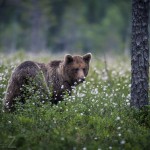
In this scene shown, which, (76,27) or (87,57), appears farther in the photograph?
(76,27)

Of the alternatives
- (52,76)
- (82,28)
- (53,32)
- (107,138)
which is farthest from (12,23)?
(107,138)

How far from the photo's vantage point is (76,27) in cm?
5203

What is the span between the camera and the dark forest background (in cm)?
4856

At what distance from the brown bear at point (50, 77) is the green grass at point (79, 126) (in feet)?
1.99

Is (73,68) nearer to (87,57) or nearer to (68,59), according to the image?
(68,59)

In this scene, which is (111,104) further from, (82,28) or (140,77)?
(82,28)

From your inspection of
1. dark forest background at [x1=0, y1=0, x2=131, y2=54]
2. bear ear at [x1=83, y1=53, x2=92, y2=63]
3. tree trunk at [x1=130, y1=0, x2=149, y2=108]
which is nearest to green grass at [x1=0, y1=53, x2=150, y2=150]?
tree trunk at [x1=130, y1=0, x2=149, y2=108]

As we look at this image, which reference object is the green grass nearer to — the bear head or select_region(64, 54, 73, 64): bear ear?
the bear head

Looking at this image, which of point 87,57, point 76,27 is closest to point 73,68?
point 87,57

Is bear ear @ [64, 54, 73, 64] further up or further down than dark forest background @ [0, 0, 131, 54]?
further down

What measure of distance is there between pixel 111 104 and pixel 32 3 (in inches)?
1372

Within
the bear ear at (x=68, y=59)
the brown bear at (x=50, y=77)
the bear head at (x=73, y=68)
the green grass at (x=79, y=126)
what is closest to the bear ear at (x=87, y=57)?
the brown bear at (x=50, y=77)

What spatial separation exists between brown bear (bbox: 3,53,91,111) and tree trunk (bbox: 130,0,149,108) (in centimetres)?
155

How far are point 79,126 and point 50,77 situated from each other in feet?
8.98
